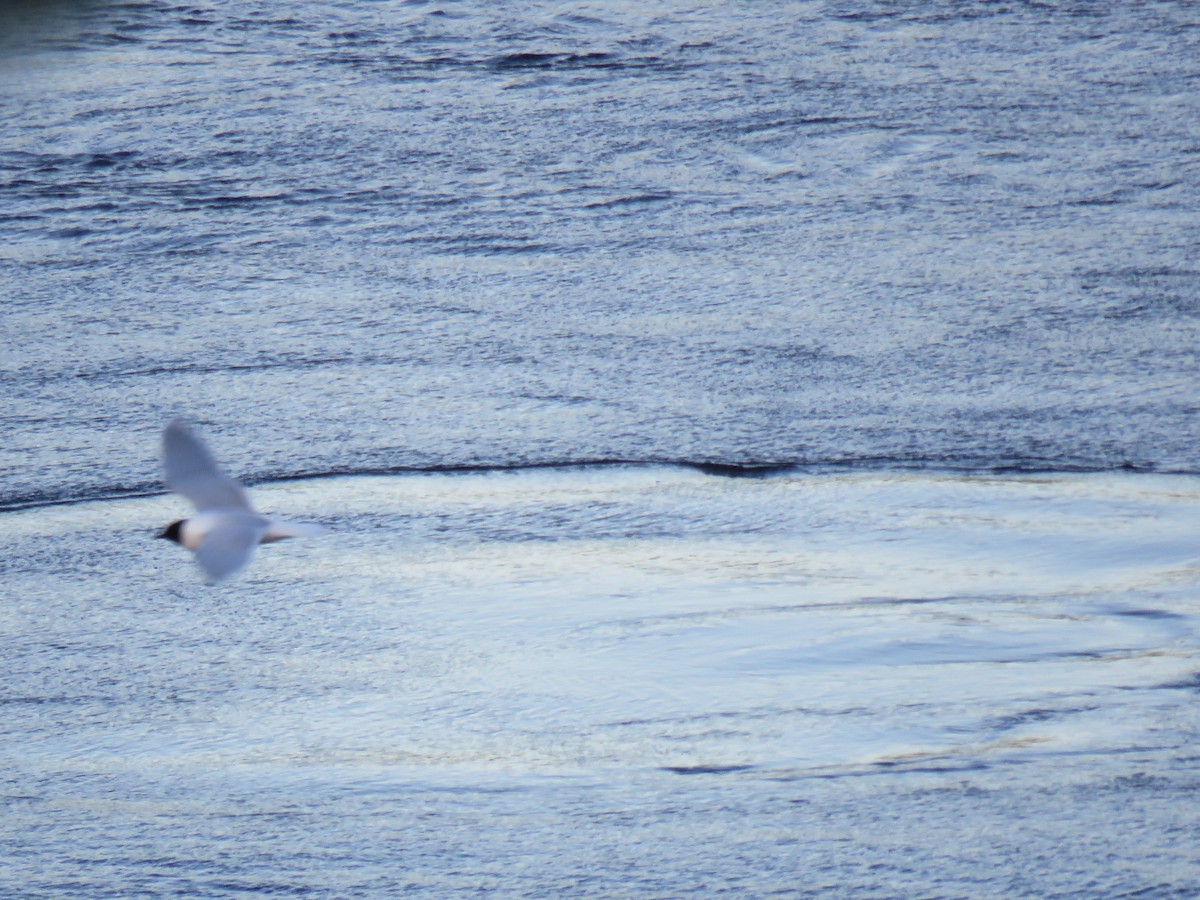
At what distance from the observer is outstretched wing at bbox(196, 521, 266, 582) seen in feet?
11.8

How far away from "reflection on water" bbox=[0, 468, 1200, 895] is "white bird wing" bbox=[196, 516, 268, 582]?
685mm

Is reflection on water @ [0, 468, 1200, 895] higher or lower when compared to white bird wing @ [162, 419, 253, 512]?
lower

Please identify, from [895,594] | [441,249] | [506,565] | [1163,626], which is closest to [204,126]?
[441,249]

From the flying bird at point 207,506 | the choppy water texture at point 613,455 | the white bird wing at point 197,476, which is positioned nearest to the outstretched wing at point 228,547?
the flying bird at point 207,506

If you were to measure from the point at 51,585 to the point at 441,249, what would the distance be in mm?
2202

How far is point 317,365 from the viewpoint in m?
5.93

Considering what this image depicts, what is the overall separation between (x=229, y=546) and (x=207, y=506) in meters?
0.33

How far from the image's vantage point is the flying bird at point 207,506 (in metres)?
3.78

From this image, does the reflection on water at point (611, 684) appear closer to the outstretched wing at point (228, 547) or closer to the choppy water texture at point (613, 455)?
the choppy water texture at point (613, 455)

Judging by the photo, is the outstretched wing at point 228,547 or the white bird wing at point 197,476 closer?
the outstretched wing at point 228,547

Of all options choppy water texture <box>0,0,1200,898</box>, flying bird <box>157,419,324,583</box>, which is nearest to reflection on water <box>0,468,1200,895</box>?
choppy water texture <box>0,0,1200,898</box>

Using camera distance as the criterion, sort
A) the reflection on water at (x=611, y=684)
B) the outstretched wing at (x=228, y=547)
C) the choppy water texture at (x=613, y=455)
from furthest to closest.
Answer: the choppy water texture at (x=613, y=455) < the reflection on water at (x=611, y=684) < the outstretched wing at (x=228, y=547)

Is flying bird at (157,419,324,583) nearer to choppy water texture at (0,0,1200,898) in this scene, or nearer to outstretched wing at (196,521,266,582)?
outstretched wing at (196,521,266,582)

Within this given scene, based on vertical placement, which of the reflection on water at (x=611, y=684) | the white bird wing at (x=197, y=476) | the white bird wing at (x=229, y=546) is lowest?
the reflection on water at (x=611, y=684)
